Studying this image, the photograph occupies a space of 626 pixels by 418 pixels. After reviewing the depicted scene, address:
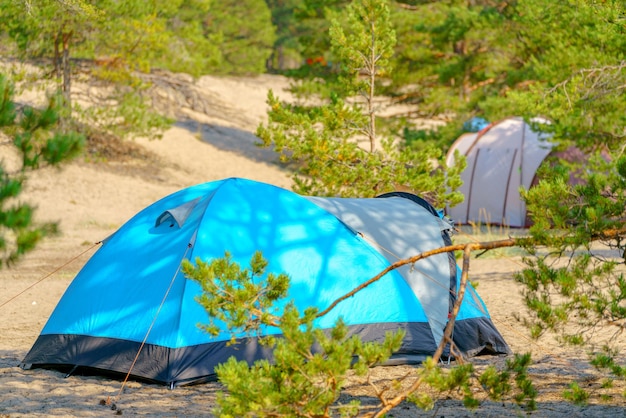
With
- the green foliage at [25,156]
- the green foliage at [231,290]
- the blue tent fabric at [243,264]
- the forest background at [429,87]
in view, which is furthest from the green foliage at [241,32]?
the green foliage at [231,290]

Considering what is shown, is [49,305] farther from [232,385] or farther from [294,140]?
[232,385]

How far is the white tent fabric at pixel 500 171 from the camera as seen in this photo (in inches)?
706

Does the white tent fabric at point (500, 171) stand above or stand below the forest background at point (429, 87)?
below

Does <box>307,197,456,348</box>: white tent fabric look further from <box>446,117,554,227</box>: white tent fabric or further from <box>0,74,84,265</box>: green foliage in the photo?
<box>446,117,554,227</box>: white tent fabric

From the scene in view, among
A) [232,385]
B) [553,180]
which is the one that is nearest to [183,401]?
[232,385]

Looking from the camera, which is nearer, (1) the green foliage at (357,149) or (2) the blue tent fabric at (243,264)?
(2) the blue tent fabric at (243,264)

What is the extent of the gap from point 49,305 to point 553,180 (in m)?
7.15

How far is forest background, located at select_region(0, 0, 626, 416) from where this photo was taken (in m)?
4.21

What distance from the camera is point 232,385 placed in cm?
354

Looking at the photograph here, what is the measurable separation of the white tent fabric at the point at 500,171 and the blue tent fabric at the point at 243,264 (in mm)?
10620

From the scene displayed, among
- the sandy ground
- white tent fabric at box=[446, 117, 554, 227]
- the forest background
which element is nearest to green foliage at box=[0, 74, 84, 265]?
the forest background

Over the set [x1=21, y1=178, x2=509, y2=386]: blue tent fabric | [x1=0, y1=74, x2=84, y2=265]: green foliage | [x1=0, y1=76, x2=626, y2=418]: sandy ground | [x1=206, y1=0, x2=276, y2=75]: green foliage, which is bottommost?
[x1=0, y1=76, x2=626, y2=418]: sandy ground

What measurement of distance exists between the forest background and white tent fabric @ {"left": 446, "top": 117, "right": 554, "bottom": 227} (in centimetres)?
93

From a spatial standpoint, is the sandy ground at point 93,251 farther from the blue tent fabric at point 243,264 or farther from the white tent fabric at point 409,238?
the white tent fabric at point 409,238
